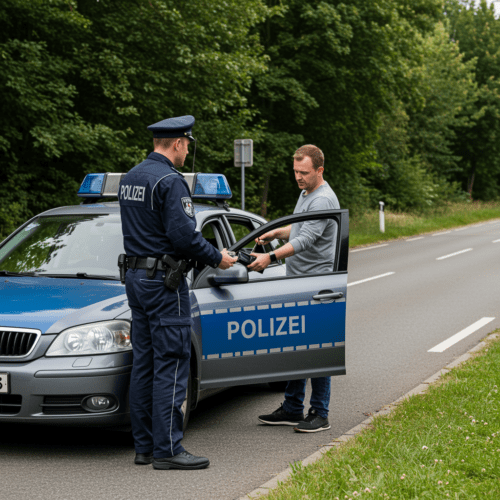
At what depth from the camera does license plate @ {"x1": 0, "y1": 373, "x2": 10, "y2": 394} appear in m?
4.48

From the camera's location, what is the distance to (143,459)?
15.0 ft

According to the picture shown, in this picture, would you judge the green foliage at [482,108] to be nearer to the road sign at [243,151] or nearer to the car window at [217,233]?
the road sign at [243,151]

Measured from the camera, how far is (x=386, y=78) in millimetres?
26547

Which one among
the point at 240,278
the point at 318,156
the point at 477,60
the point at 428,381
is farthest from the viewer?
the point at 477,60

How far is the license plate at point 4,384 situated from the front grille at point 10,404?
52 millimetres

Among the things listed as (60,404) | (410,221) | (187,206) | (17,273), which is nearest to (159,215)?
(187,206)

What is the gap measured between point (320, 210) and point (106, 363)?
172 centimetres

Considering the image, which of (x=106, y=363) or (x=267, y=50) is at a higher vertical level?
(x=267, y=50)

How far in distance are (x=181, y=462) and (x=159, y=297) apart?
948 millimetres

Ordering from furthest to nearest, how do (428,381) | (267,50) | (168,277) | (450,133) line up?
(450,133) < (267,50) < (428,381) < (168,277)

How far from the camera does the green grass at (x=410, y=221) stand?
25438 mm

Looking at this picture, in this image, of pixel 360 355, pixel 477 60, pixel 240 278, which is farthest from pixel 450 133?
pixel 240 278

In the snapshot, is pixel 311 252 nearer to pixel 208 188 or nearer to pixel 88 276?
pixel 208 188

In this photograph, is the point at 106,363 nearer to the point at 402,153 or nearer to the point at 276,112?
the point at 276,112
